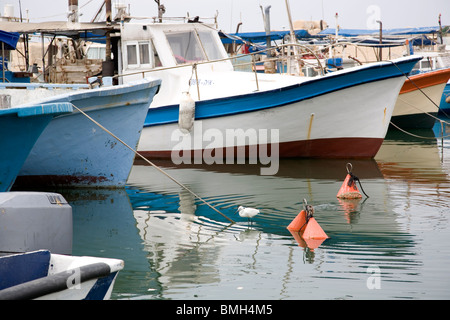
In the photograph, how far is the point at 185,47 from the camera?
14219 millimetres

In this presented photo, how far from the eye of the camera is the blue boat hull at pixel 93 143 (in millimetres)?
9617

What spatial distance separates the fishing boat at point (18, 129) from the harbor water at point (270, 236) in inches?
44.5

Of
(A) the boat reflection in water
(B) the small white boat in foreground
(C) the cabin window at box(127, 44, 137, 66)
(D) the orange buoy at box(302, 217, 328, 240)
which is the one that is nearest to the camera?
(B) the small white boat in foreground

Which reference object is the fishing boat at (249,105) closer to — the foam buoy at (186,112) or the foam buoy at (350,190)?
the foam buoy at (186,112)

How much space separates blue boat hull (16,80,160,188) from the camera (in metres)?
9.62

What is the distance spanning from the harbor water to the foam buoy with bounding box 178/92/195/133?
3.76ft

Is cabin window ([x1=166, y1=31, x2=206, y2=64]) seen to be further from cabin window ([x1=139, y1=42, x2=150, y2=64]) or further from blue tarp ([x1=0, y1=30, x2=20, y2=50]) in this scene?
blue tarp ([x1=0, y1=30, x2=20, y2=50])

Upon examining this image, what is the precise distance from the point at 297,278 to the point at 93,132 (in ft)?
17.8

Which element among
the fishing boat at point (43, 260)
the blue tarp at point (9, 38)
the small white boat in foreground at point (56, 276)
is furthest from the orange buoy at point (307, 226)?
the blue tarp at point (9, 38)

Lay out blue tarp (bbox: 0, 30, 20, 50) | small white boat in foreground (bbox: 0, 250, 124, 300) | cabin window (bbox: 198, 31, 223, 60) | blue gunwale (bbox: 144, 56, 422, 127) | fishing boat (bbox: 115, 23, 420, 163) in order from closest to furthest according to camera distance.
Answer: small white boat in foreground (bbox: 0, 250, 124, 300), blue gunwale (bbox: 144, 56, 422, 127), fishing boat (bbox: 115, 23, 420, 163), cabin window (bbox: 198, 31, 223, 60), blue tarp (bbox: 0, 30, 20, 50)

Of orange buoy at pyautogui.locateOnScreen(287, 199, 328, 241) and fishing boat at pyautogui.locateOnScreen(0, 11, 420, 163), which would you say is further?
fishing boat at pyautogui.locateOnScreen(0, 11, 420, 163)

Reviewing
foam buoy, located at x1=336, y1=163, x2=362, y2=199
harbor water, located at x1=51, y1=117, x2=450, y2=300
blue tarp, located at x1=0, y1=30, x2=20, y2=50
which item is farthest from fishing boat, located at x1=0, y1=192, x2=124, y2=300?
blue tarp, located at x1=0, y1=30, x2=20, y2=50

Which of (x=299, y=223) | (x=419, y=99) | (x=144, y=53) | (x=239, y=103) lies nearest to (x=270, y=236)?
(x=299, y=223)
